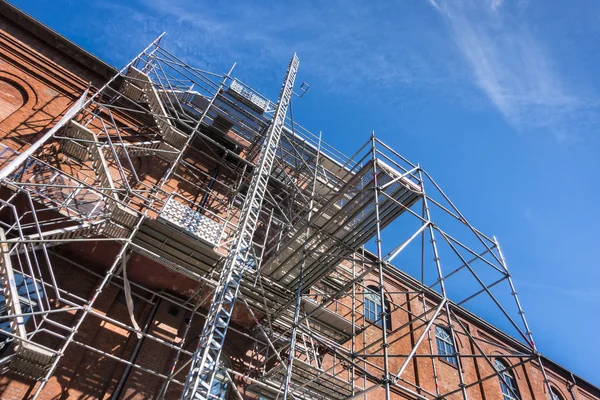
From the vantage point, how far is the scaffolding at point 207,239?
8266 mm

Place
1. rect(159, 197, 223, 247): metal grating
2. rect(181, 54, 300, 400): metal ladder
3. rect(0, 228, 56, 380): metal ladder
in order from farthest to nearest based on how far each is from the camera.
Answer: rect(159, 197, 223, 247): metal grating → rect(0, 228, 56, 380): metal ladder → rect(181, 54, 300, 400): metal ladder

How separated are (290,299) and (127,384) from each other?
14.2 ft

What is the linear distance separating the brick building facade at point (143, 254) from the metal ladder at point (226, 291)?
107 cm

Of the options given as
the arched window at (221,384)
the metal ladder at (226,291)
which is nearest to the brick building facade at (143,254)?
the arched window at (221,384)

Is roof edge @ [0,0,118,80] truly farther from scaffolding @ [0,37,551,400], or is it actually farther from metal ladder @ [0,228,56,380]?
metal ladder @ [0,228,56,380]

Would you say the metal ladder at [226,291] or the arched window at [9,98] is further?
the arched window at [9,98]

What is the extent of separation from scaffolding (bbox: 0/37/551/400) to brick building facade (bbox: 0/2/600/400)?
0.05 meters

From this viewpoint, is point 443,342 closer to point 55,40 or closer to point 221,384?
point 221,384

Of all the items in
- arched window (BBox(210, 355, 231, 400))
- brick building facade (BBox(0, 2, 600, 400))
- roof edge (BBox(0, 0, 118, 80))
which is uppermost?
roof edge (BBox(0, 0, 118, 80))

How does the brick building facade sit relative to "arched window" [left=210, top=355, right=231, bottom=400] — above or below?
above

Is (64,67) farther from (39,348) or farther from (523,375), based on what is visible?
(523,375)

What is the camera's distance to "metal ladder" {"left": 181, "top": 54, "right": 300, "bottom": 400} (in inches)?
264

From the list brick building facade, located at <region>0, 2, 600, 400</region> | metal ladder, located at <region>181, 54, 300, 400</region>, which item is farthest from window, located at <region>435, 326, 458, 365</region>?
metal ladder, located at <region>181, 54, 300, 400</region>

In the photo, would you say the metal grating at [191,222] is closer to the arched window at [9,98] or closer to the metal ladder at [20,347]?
the metal ladder at [20,347]
